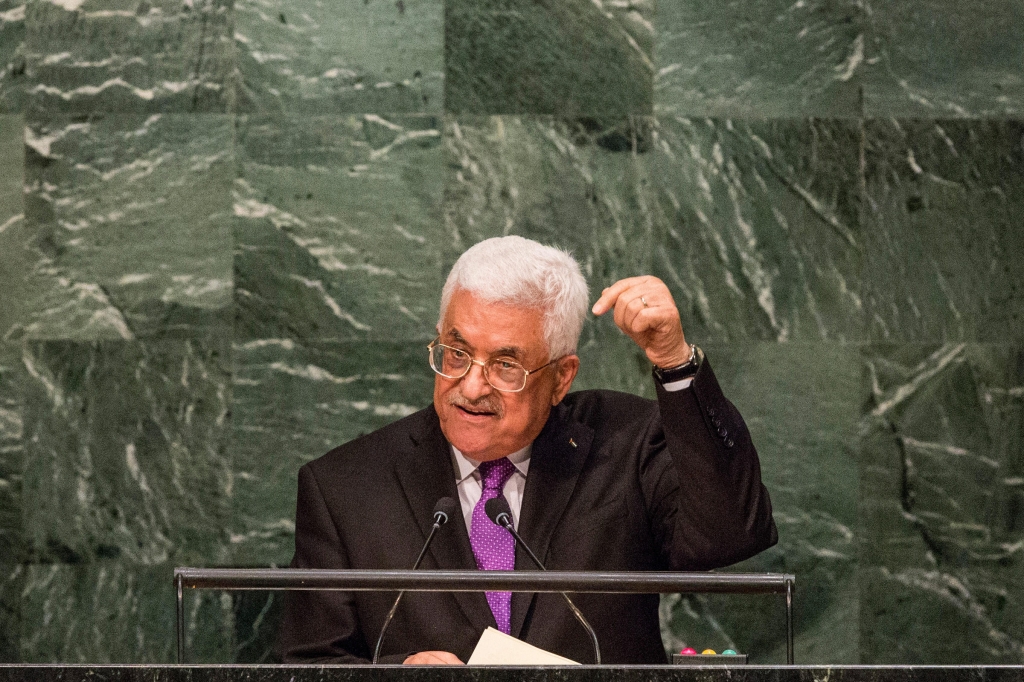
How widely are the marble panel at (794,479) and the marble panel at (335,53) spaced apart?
140 cm

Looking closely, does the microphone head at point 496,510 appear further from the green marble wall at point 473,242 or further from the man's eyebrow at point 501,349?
the green marble wall at point 473,242

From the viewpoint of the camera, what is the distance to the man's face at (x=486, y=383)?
9.19 ft

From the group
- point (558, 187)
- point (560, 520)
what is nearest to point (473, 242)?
point (558, 187)

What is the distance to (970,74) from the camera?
159 inches

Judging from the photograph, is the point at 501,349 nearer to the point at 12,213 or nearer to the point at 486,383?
the point at 486,383

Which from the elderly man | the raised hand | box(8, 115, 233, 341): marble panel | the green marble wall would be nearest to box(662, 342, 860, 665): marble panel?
the green marble wall

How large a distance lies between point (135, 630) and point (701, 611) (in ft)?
6.27

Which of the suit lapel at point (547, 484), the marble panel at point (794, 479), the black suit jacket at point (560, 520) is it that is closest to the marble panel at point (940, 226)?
the marble panel at point (794, 479)

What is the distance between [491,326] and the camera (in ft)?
9.19

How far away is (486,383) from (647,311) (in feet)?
1.71

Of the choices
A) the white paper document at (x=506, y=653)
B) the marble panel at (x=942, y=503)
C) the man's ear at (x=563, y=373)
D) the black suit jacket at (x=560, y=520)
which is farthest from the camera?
the marble panel at (x=942, y=503)

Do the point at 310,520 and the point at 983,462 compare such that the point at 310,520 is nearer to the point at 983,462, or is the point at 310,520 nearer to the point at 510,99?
the point at 510,99

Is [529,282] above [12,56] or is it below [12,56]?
below

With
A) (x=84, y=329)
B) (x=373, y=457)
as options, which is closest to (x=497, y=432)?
(x=373, y=457)
